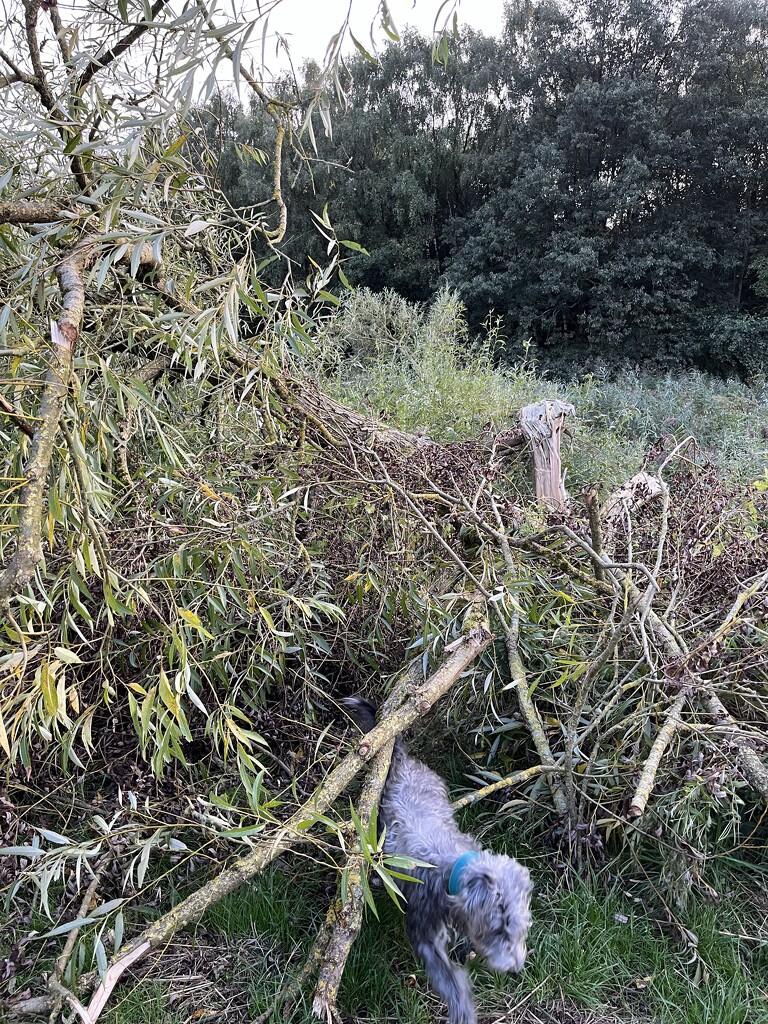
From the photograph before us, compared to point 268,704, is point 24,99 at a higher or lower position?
higher

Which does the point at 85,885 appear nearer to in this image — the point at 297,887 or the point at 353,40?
the point at 297,887

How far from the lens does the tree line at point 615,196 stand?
1612 cm

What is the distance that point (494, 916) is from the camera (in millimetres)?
1714

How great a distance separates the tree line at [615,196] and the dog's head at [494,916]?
15178 mm

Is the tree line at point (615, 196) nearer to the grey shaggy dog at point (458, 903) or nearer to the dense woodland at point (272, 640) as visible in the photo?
the dense woodland at point (272, 640)

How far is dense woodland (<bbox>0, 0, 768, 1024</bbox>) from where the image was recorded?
156cm

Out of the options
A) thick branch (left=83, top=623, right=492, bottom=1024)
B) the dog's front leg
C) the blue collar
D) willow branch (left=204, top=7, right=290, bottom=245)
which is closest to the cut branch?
thick branch (left=83, top=623, right=492, bottom=1024)

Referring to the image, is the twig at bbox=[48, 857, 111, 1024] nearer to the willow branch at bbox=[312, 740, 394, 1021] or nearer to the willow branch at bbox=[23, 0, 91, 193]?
the willow branch at bbox=[312, 740, 394, 1021]

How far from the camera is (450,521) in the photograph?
9.11ft

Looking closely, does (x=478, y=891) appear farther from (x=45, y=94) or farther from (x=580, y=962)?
(x=45, y=94)

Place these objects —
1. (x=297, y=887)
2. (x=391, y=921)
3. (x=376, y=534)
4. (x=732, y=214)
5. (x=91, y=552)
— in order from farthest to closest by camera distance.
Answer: (x=732, y=214) < (x=376, y=534) < (x=297, y=887) < (x=391, y=921) < (x=91, y=552)

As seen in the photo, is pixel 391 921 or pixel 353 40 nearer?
pixel 353 40

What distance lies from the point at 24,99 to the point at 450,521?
2036 millimetres

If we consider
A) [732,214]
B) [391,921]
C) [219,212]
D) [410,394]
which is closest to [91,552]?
[219,212]
